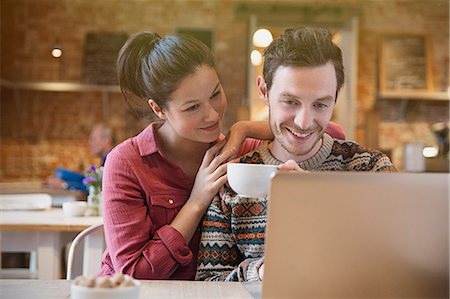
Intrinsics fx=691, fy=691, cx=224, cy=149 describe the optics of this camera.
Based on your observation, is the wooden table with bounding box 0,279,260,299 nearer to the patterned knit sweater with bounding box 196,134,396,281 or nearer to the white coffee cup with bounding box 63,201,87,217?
the patterned knit sweater with bounding box 196,134,396,281

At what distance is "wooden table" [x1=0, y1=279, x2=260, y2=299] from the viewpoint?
1.41 m

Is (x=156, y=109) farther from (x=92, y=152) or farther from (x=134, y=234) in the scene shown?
(x=92, y=152)

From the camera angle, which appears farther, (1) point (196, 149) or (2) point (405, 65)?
(2) point (405, 65)

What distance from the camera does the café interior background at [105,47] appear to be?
6.66m

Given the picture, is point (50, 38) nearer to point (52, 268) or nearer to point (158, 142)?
point (52, 268)

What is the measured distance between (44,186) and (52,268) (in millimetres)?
3160

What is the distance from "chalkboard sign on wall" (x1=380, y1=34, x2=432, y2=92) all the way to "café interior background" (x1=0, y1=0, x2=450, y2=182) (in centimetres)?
7

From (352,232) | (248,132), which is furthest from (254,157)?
(352,232)

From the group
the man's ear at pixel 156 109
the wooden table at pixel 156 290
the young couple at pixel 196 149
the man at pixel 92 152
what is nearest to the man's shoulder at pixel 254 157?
the young couple at pixel 196 149

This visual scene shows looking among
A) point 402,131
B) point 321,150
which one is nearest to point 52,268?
point 321,150

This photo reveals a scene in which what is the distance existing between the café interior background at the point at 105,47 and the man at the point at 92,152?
452mm

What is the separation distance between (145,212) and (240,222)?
0.84 ft

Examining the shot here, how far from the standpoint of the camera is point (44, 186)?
6.02 metres

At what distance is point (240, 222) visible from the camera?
5.74 feet
